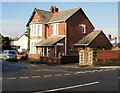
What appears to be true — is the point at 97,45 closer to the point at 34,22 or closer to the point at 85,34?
the point at 85,34

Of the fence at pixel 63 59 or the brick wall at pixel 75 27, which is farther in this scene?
the brick wall at pixel 75 27

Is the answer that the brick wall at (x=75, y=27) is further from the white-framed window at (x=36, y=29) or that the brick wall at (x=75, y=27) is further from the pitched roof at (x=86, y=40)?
the white-framed window at (x=36, y=29)

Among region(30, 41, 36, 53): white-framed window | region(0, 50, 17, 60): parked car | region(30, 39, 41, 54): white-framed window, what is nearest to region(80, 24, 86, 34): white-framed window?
region(30, 39, 41, 54): white-framed window

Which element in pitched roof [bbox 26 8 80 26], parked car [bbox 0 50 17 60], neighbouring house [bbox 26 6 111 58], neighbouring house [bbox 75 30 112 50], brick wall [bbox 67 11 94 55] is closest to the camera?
parked car [bbox 0 50 17 60]

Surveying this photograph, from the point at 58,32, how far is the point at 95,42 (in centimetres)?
696

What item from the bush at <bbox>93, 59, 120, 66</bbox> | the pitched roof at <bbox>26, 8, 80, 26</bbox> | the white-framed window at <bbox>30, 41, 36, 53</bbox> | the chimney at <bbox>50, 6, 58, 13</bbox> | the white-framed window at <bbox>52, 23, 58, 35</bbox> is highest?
the chimney at <bbox>50, 6, 58, 13</bbox>

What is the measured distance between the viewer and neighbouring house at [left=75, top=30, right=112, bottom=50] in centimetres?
3119

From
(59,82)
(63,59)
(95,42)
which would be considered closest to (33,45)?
(95,42)

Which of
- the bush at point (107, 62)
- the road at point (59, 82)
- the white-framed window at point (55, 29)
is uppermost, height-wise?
the white-framed window at point (55, 29)

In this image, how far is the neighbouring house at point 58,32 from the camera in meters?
31.3

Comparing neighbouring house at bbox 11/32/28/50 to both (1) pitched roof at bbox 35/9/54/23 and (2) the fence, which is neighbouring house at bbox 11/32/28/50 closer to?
(1) pitched roof at bbox 35/9/54/23

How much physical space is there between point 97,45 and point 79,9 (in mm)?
7744

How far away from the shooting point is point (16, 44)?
92.1 meters

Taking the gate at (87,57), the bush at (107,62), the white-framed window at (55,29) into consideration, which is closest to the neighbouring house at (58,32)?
the white-framed window at (55,29)
